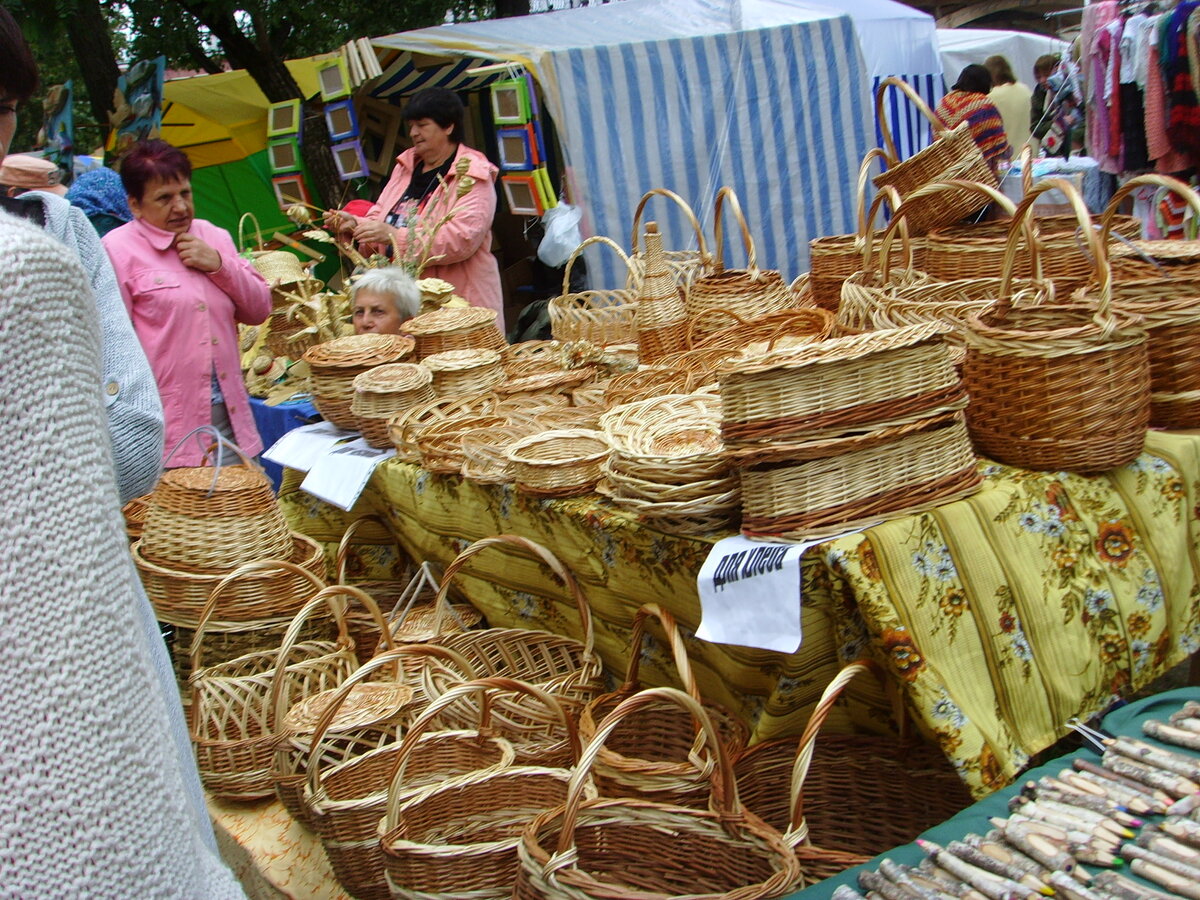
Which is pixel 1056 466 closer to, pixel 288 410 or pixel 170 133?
pixel 288 410

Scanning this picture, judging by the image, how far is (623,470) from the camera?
212 centimetres

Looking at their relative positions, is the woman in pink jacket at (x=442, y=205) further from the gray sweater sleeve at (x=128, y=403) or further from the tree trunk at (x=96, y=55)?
the tree trunk at (x=96, y=55)

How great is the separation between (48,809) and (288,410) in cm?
340

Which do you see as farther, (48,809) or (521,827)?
(521,827)

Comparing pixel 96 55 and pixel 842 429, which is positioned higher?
pixel 96 55

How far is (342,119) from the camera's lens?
7.81 m

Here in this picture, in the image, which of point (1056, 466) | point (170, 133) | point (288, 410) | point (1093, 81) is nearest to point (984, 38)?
point (1093, 81)

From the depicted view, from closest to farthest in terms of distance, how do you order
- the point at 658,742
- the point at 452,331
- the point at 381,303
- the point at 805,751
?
the point at 805,751, the point at 658,742, the point at 452,331, the point at 381,303

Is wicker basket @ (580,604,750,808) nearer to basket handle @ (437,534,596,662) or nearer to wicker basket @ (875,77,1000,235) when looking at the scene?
basket handle @ (437,534,596,662)

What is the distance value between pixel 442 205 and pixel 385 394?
5.42ft

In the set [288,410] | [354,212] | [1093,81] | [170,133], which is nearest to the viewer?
[288,410]

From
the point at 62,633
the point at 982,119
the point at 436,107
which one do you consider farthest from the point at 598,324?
the point at 62,633

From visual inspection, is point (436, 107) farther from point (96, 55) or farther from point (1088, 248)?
point (96, 55)

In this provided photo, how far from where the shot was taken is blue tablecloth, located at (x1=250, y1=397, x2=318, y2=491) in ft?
12.8
